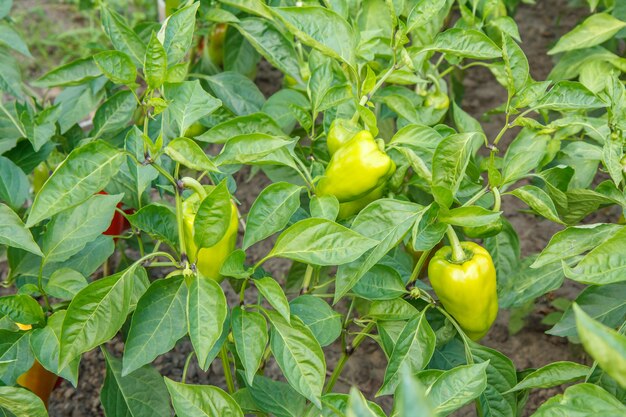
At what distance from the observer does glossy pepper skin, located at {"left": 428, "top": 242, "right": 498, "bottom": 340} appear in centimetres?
122

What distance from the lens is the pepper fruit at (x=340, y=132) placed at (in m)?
1.27

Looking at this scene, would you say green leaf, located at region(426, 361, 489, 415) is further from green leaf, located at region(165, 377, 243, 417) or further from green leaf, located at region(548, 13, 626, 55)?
green leaf, located at region(548, 13, 626, 55)

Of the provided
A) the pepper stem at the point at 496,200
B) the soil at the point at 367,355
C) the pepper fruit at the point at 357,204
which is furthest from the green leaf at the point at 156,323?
the soil at the point at 367,355

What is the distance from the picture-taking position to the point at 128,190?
1408mm

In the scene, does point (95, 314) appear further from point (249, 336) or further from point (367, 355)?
point (367, 355)

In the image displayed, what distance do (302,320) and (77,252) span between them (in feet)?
1.26

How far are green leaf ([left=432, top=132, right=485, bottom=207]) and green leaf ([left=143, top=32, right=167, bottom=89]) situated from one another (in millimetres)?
395

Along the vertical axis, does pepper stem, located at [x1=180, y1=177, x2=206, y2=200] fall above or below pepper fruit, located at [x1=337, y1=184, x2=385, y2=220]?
above

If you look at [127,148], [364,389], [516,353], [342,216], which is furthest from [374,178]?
[516,353]

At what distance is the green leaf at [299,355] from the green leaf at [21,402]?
0.33m

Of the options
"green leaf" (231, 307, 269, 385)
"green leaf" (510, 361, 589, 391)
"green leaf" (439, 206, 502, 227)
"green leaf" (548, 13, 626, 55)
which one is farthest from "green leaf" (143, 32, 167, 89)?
"green leaf" (548, 13, 626, 55)

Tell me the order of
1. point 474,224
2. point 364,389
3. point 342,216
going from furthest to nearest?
point 364,389 → point 342,216 → point 474,224

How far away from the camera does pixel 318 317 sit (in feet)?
3.88

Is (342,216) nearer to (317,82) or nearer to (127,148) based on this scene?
(317,82)
